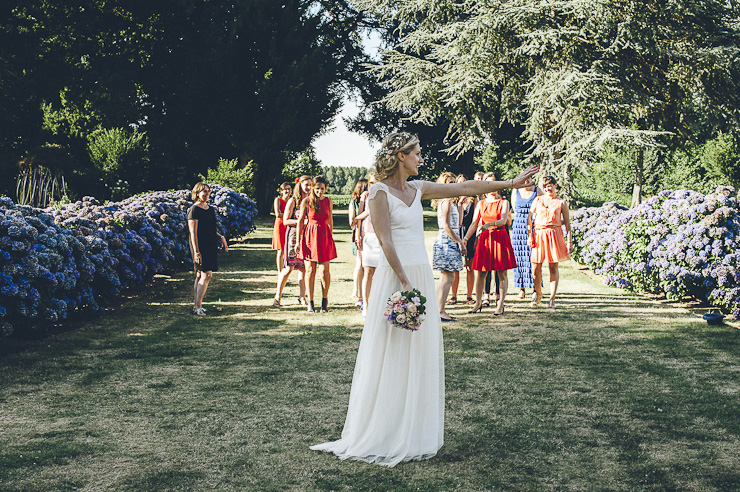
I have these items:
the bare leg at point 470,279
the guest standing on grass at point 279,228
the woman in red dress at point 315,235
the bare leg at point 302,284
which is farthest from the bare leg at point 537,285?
the guest standing on grass at point 279,228

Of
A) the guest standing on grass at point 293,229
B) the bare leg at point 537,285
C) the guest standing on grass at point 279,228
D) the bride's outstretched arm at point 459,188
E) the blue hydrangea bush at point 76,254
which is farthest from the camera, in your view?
the guest standing on grass at point 279,228

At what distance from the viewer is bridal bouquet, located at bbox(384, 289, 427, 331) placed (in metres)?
3.88

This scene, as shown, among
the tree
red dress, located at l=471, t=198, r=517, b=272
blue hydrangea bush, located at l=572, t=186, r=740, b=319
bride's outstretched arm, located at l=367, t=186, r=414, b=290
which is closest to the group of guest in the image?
red dress, located at l=471, t=198, r=517, b=272

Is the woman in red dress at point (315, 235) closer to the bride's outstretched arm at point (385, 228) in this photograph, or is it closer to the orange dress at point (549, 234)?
the orange dress at point (549, 234)

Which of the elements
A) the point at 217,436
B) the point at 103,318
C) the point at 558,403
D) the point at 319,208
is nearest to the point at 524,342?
the point at 558,403

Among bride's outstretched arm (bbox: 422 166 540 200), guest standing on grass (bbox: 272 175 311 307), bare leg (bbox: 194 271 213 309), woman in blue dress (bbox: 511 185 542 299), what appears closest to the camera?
bride's outstretched arm (bbox: 422 166 540 200)

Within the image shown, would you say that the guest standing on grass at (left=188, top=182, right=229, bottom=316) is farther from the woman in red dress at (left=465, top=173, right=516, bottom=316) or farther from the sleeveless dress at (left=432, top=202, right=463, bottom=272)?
the woman in red dress at (left=465, top=173, right=516, bottom=316)

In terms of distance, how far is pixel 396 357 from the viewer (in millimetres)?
4109

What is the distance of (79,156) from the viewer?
28469 millimetres

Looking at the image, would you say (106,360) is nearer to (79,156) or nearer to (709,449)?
(709,449)

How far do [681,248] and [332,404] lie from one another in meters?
6.02

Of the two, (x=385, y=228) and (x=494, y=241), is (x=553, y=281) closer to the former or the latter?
(x=494, y=241)

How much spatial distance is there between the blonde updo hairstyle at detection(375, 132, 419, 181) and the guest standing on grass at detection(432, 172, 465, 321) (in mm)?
4169

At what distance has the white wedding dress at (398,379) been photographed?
4.06m
